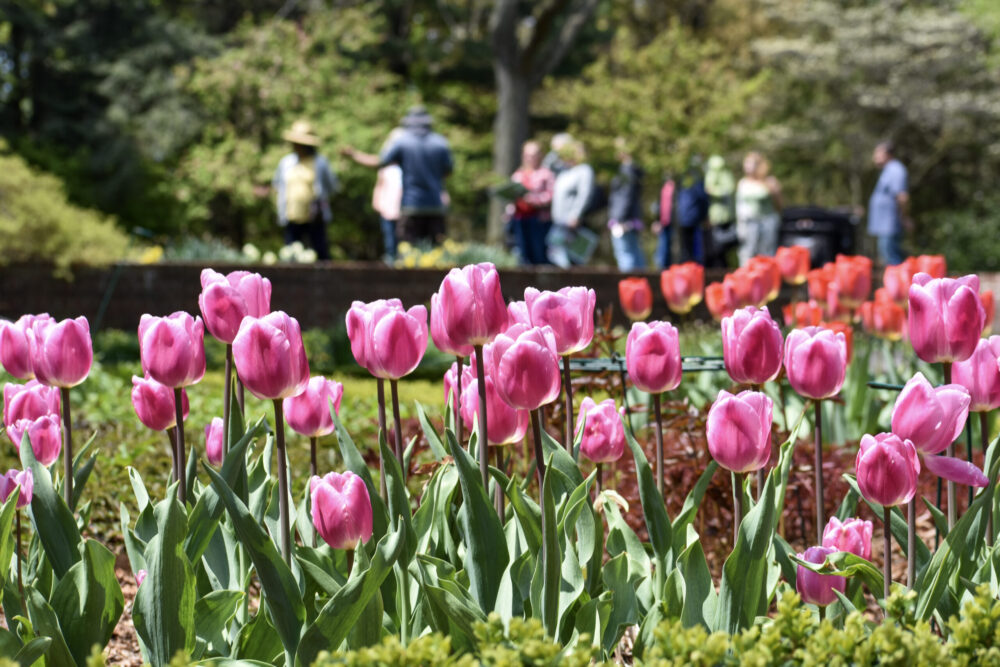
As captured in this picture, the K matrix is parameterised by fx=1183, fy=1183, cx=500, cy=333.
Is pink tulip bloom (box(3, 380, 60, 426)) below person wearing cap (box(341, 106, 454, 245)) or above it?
below

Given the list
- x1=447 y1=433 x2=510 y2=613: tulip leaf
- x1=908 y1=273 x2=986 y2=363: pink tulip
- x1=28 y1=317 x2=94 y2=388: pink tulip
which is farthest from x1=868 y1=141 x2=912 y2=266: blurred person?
x1=28 y1=317 x2=94 y2=388: pink tulip

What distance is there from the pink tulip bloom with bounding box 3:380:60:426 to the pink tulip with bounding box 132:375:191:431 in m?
0.22

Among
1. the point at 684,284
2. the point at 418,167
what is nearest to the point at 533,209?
the point at 418,167

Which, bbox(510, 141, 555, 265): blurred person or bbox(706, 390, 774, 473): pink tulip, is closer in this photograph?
bbox(706, 390, 774, 473): pink tulip

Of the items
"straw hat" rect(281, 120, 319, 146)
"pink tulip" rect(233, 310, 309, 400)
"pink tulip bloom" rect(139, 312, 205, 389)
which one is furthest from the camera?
"straw hat" rect(281, 120, 319, 146)

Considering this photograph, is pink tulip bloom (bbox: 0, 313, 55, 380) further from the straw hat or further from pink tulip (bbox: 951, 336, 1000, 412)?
the straw hat

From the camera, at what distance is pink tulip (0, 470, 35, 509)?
196cm

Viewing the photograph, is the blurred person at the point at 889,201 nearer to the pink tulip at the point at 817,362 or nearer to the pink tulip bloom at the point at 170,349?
the pink tulip at the point at 817,362

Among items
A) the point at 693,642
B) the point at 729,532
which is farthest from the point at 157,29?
the point at 693,642

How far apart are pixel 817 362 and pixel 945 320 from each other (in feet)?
0.82

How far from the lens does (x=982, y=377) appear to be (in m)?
2.16

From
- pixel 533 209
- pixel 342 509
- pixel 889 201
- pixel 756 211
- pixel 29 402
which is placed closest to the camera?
pixel 342 509

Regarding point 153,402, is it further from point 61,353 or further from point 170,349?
point 170,349

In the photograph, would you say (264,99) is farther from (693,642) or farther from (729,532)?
(693,642)
